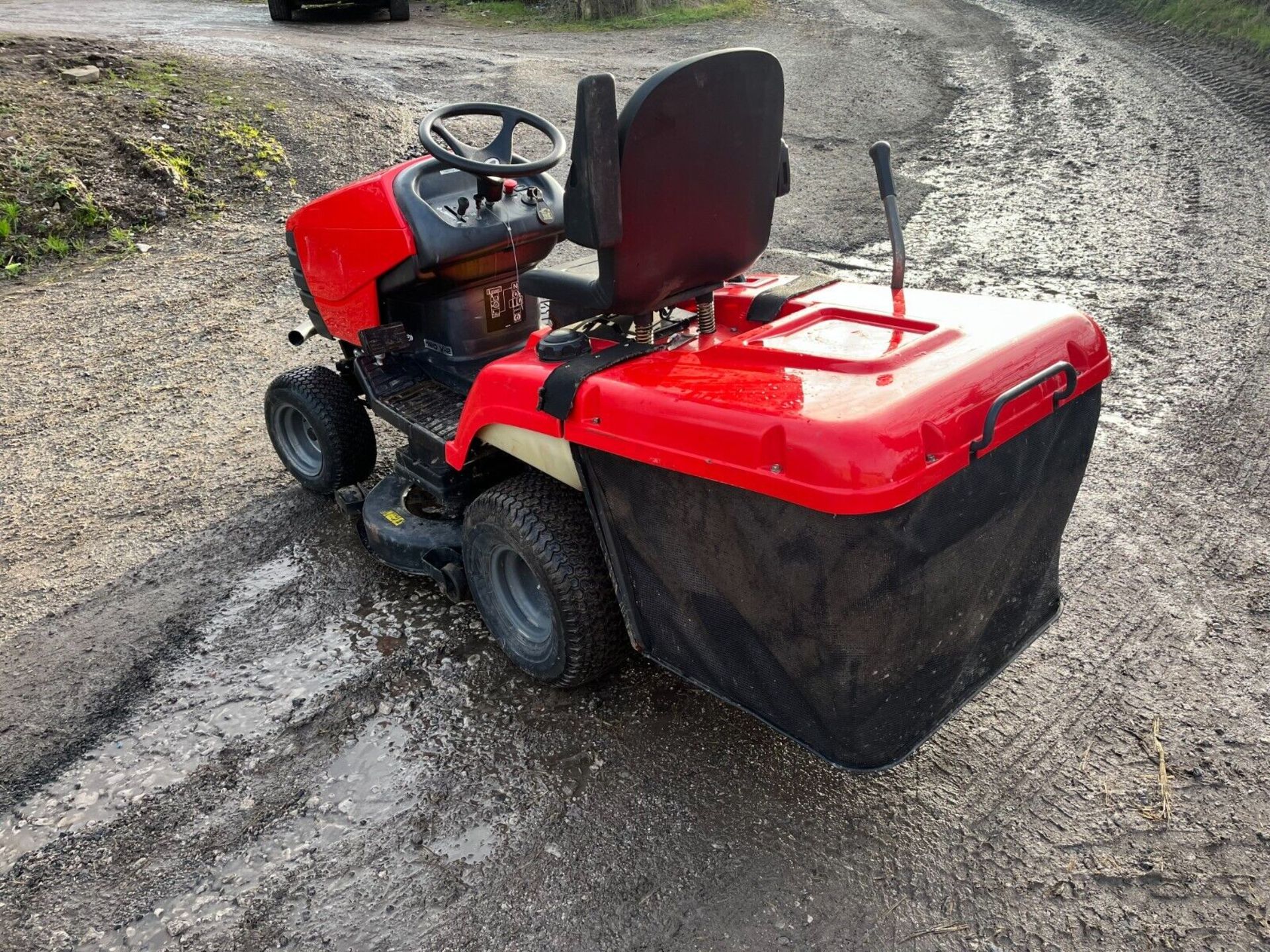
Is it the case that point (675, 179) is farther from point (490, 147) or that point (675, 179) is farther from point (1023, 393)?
point (490, 147)

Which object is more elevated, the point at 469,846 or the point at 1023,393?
the point at 1023,393

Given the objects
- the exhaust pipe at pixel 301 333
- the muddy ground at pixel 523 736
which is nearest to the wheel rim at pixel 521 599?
the muddy ground at pixel 523 736

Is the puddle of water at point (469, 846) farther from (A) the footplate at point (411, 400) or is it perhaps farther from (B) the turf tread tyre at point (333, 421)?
(B) the turf tread tyre at point (333, 421)

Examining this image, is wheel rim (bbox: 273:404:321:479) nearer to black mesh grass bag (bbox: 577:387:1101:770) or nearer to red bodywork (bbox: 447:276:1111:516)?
red bodywork (bbox: 447:276:1111:516)

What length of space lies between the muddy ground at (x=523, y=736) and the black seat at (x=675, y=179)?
110cm

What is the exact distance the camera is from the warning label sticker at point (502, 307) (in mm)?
3363

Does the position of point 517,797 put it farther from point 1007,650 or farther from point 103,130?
point 103,130

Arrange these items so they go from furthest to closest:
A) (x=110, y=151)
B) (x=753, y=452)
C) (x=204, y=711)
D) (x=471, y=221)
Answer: (x=110, y=151) → (x=471, y=221) → (x=204, y=711) → (x=753, y=452)

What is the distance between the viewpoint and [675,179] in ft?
6.96

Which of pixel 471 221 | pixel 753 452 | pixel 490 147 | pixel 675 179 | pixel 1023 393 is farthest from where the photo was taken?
pixel 490 147

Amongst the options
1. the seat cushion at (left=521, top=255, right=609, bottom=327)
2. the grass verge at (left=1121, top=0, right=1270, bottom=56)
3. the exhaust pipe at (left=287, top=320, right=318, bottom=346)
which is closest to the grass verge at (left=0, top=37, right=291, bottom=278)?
the exhaust pipe at (left=287, top=320, right=318, bottom=346)

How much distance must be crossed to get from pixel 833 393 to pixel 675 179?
0.61 meters

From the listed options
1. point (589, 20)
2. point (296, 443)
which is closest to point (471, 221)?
point (296, 443)

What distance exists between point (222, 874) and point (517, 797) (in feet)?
2.18
